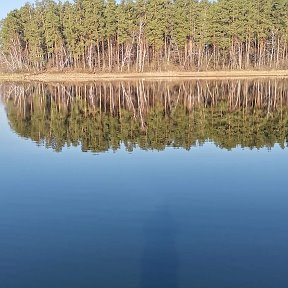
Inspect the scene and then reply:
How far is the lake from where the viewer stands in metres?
9.68

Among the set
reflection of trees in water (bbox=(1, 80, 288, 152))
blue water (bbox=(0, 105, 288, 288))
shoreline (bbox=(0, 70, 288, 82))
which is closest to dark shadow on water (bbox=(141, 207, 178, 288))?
blue water (bbox=(0, 105, 288, 288))

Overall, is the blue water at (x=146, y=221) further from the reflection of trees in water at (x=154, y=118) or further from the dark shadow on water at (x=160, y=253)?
the reflection of trees in water at (x=154, y=118)

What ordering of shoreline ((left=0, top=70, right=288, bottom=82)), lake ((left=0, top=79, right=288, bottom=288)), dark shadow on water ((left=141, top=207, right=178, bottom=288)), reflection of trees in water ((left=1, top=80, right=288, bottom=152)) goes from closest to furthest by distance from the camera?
dark shadow on water ((left=141, top=207, right=178, bottom=288)) < lake ((left=0, top=79, right=288, bottom=288)) < reflection of trees in water ((left=1, top=80, right=288, bottom=152)) < shoreline ((left=0, top=70, right=288, bottom=82))

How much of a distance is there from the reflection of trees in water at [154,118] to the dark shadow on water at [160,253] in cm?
1080

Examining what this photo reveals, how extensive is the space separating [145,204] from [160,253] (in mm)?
A: 3678

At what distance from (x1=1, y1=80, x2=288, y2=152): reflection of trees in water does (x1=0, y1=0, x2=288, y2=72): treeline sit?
3833cm

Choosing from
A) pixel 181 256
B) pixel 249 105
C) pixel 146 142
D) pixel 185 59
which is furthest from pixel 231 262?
pixel 185 59

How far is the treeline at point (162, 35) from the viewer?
89.2 meters

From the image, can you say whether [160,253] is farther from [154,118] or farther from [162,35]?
[162,35]

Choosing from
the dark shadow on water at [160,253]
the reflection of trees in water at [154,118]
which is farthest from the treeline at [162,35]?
the dark shadow on water at [160,253]

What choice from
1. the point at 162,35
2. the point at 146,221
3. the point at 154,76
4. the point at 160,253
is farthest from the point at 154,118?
the point at 162,35

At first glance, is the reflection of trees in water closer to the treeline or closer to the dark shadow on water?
the dark shadow on water

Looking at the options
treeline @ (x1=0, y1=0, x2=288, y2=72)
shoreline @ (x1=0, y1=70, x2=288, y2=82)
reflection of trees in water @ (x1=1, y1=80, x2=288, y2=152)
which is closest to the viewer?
reflection of trees in water @ (x1=1, y1=80, x2=288, y2=152)

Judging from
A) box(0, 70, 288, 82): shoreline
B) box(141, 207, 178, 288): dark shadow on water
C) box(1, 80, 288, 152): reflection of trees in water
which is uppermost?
box(0, 70, 288, 82): shoreline
